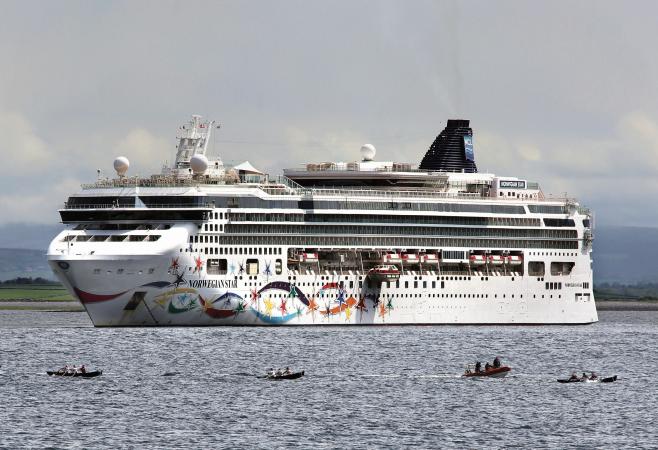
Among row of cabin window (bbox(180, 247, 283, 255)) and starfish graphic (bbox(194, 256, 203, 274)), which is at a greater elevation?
row of cabin window (bbox(180, 247, 283, 255))

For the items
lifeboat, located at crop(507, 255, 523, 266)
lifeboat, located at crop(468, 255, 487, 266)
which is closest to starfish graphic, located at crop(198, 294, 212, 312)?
lifeboat, located at crop(468, 255, 487, 266)

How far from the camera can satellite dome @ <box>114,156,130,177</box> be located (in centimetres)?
14925

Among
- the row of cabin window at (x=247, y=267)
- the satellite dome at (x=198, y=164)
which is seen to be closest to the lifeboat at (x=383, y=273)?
the row of cabin window at (x=247, y=267)

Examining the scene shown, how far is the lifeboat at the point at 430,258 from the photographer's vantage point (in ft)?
512

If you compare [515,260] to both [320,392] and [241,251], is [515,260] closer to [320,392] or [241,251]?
[241,251]

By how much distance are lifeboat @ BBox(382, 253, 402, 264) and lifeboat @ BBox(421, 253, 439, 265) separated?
278 centimetres

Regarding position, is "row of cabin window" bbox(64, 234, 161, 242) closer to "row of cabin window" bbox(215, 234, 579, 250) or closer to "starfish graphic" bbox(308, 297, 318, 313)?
"row of cabin window" bbox(215, 234, 579, 250)

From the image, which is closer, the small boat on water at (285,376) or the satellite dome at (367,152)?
the small boat on water at (285,376)

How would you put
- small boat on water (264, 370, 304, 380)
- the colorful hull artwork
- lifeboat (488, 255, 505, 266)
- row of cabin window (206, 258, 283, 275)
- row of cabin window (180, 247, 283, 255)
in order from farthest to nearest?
lifeboat (488, 255, 505, 266) < row of cabin window (180, 247, 283, 255) < row of cabin window (206, 258, 283, 275) < the colorful hull artwork < small boat on water (264, 370, 304, 380)

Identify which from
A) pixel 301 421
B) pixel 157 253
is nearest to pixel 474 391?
pixel 301 421

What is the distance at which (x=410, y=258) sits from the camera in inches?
6112

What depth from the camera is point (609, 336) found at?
6284 inches

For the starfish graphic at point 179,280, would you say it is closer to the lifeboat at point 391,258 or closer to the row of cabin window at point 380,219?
Result: the row of cabin window at point 380,219

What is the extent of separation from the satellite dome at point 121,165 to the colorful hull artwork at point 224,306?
599 inches
